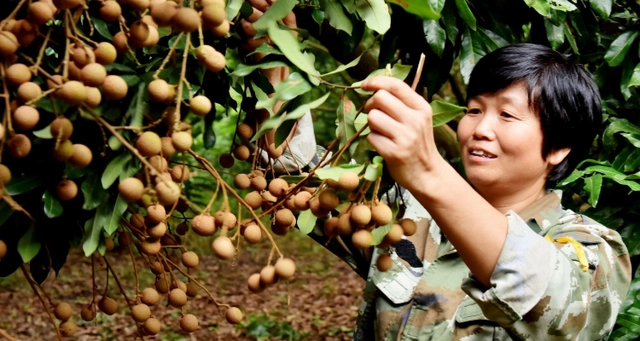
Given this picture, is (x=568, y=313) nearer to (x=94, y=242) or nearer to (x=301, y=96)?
(x=301, y=96)

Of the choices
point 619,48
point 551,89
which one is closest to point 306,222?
point 551,89

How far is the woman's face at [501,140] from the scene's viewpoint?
1.03 metres

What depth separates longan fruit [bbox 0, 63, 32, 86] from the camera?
61 centimetres

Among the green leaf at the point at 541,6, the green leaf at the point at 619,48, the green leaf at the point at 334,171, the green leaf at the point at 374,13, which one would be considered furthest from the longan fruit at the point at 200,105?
the green leaf at the point at 619,48

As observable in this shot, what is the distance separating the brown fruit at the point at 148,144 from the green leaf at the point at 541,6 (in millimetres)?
829

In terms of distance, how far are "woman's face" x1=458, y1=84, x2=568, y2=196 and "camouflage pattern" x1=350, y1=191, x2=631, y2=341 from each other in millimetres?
91

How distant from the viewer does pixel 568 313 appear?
797 millimetres

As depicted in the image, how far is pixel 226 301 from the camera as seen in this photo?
4438mm

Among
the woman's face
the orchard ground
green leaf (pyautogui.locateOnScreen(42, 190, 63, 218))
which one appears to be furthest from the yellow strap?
the orchard ground

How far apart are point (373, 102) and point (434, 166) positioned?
9cm

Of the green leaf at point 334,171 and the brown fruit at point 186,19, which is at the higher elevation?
the brown fruit at point 186,19

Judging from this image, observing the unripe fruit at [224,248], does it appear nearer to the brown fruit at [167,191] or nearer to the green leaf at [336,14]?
the brown fruit at [167,191]

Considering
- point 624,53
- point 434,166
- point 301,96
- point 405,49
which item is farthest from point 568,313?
point 624,53

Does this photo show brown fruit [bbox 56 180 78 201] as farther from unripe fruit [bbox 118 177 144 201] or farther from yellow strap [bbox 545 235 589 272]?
yellow strap [bbox 545 235 589 272]
